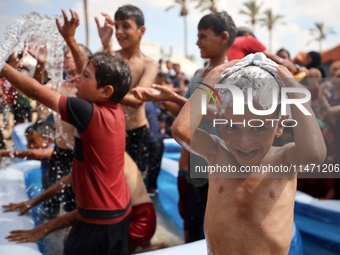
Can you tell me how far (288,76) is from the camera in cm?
123

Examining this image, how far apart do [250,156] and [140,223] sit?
156cm

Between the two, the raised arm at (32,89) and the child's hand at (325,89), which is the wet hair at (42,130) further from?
the child's hand at (325,89)

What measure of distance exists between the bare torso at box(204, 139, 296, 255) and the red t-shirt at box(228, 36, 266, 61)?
123 centimetres

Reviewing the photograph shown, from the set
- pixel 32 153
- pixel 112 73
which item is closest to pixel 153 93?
pixel 112 73

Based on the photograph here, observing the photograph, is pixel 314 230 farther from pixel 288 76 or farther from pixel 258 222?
pixel 288 76

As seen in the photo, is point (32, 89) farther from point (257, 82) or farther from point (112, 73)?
point (257, 82)

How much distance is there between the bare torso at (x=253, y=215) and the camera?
1.35 m

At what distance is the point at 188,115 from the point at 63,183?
1715 mm

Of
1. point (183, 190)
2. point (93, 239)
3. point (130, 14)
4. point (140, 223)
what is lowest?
point (140, 223)

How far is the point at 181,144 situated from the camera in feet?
4.64

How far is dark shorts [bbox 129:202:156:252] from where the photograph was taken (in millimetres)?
2580

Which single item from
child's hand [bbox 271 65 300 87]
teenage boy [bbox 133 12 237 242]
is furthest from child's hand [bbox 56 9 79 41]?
child's hand [bbox 271 65 300 87]

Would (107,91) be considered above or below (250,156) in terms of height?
above

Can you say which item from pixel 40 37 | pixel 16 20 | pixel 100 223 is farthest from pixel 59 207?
pixel 16 20
